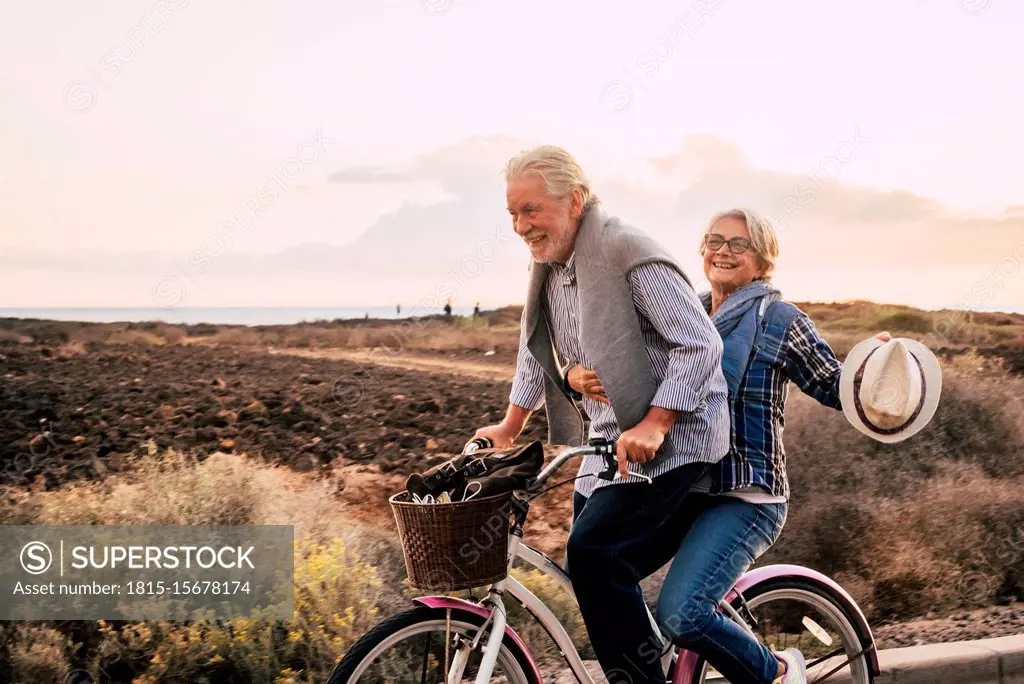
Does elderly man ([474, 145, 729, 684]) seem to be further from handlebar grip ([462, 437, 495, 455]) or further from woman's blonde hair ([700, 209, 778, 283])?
woman's blonde hair ([700, 209, 778, 283])

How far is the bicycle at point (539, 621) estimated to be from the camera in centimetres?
257

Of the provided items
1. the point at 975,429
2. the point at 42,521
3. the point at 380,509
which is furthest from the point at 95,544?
the point at 975,429

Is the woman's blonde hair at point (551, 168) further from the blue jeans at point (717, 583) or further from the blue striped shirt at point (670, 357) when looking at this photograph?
the blue jeans at point (717, 583)

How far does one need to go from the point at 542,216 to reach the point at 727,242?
30.1 inches

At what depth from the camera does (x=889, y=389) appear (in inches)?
117

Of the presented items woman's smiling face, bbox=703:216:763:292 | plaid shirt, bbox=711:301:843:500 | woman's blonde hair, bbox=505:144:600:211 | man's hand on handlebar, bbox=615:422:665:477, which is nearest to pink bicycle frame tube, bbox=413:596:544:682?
man's hand on handlebar, bbox=615:422:665:477

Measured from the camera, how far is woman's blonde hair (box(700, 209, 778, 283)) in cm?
310

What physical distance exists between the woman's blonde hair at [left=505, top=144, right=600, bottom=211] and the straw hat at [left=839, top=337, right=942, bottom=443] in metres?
1.02

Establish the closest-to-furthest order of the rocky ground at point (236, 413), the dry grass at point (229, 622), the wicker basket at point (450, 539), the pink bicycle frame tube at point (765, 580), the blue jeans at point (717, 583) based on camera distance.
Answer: the wicker basket at point (450, 539)
the blue jeans at point (717, 583)
the pink bicycle frame tube at point (765, 580)
the dry grass at point (229, 622)
the rocky ground at point (236, 413)

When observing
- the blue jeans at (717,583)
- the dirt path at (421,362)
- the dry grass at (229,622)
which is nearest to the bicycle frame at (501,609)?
the blue jeans at (717,583)

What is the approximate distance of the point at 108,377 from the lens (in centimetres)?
677

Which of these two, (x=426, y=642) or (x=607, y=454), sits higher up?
(x=607, y=454)

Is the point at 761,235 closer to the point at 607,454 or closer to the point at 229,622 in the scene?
the point at 607,454

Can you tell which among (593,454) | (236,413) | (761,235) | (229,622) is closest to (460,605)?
(593,454)
